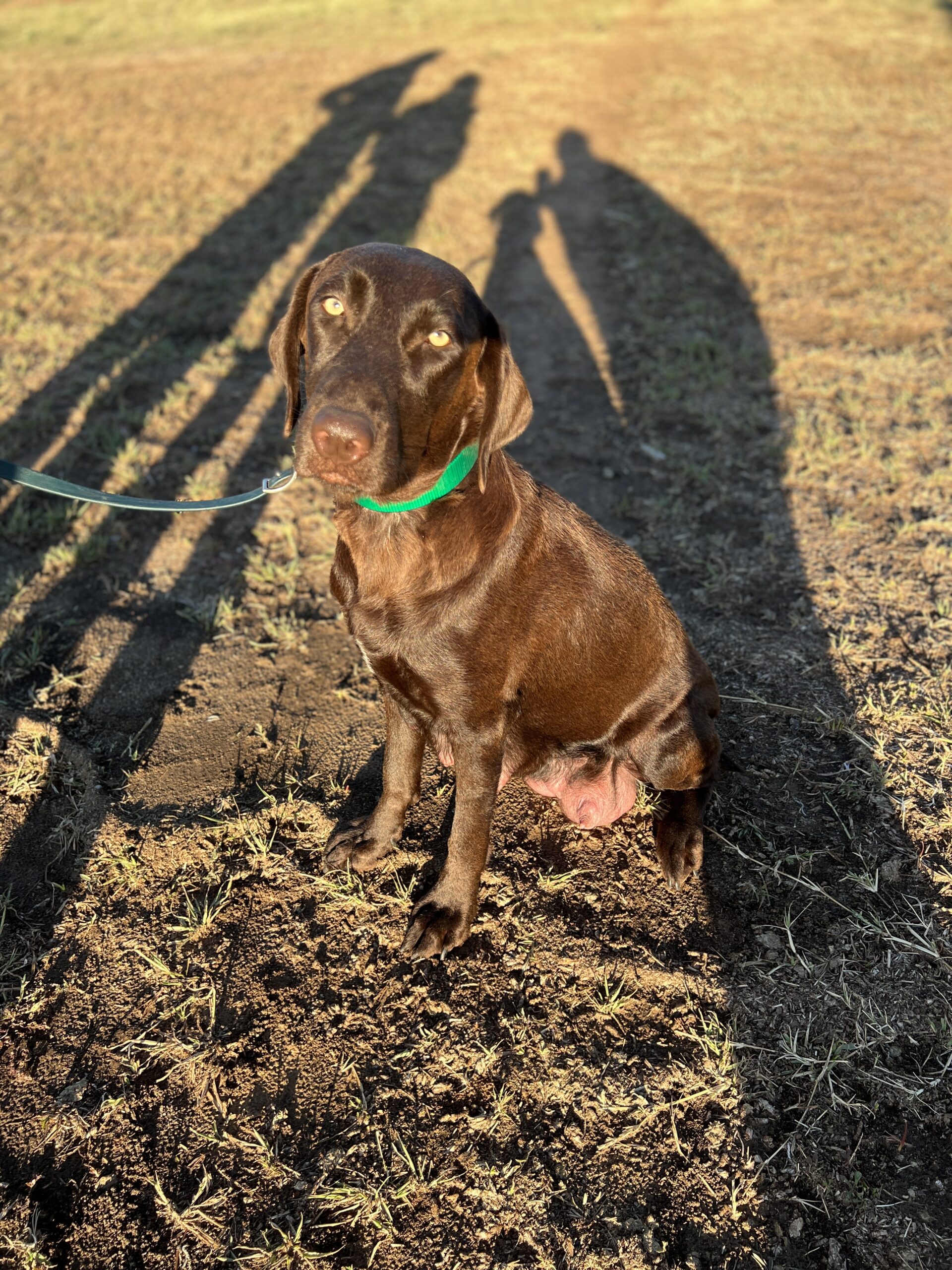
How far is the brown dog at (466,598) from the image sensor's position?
2.44m

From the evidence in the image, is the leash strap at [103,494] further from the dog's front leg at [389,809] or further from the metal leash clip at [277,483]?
the dog's front leg at [389,809]

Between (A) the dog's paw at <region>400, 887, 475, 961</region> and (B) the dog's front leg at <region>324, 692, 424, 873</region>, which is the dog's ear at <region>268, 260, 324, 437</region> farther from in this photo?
(A) the dog's paw at <region>400, 887, 475, 961</region>

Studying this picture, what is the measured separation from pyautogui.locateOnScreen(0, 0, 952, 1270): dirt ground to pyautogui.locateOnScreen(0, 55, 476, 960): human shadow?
3 centimetres

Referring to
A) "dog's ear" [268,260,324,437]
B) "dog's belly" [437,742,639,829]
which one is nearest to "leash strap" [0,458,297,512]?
"dog's ear" [268,260,324,437]

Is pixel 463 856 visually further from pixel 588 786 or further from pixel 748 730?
pixel 748 730

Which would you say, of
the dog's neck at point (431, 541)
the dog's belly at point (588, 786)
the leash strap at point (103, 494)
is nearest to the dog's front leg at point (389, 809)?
the dog's belly at point (588, 786)

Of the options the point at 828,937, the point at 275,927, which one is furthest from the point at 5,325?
the point at 828,937

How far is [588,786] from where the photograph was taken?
331 centimetres

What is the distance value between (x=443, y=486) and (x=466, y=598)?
354 millimetres

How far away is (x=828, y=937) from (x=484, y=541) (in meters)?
1.86

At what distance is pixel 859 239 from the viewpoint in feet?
27.5

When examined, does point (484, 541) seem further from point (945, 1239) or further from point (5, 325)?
point (5, 325)

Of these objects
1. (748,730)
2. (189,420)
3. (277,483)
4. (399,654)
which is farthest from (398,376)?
(189,420)

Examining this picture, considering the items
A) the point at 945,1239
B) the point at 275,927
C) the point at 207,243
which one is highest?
the point at 207,243
